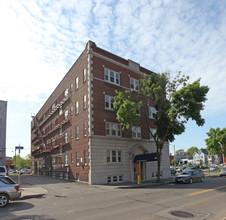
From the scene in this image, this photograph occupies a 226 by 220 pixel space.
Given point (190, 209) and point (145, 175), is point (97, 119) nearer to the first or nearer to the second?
point (145, 175)

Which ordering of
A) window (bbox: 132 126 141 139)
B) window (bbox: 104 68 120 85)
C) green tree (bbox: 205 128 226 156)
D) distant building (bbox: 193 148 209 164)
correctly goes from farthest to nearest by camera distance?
distant building (bbox: 193 148 209 164) < green tree (bbox: 205 128 226 156) < window (bbox: 132 126 141 139) < window (bbox: 104 68 120 85)

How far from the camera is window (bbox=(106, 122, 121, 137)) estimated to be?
24359mm

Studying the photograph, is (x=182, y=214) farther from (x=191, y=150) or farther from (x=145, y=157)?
(x=191, y=150)

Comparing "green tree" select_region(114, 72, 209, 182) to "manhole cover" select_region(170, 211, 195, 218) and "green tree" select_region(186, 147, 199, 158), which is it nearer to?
"manhole cover" select_region(170, 211, 195, 218)

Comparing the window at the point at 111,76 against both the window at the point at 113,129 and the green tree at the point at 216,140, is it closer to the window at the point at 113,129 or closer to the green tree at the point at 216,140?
the window at the point at 113,129

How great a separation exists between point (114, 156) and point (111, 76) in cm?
944

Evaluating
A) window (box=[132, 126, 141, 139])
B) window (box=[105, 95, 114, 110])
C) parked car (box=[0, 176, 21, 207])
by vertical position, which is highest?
window (box=[105, 95, 114, 110])

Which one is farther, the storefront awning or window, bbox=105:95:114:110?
window, bbox=105:95:114:110

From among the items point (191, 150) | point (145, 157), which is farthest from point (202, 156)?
point (145, 157)

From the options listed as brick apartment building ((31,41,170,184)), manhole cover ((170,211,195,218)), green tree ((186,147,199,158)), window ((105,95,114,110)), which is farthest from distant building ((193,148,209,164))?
manhole cover ((170,211,195,218))

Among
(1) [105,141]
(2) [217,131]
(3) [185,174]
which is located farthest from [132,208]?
(2) [217,131]

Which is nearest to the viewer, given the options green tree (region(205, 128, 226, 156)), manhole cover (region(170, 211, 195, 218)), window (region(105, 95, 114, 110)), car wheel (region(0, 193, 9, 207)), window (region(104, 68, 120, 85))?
manhole cover (region(170, 211, 195, 218))

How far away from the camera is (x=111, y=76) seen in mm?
26219

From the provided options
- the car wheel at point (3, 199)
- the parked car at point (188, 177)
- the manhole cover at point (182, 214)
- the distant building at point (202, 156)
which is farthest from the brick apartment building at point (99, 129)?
the distant building at point (202, 156)
